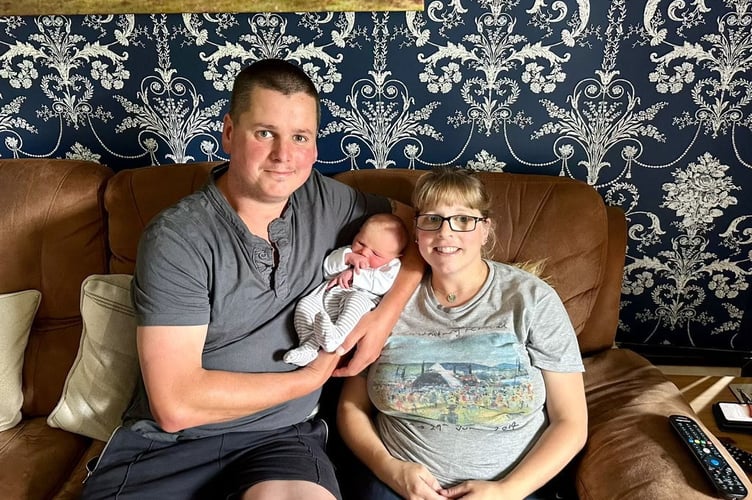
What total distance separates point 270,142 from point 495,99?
33.0 inches

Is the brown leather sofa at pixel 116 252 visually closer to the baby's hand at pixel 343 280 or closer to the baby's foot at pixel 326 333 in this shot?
the baby's hand at pixel 343 280

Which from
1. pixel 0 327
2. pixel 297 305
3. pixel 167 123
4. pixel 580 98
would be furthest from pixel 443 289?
pixel 0 327

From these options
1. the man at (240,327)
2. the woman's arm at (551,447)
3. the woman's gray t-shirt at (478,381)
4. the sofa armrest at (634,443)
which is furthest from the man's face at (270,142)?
the sofa armrest at (634,443)

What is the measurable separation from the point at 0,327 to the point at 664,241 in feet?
7.08

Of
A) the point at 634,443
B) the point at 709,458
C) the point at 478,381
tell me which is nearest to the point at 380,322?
the point at 478,381

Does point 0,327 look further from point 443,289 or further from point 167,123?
point 443,289

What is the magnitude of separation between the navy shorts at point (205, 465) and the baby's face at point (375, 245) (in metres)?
0.50

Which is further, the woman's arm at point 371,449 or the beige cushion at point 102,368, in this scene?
the beige cushion at point 102,368

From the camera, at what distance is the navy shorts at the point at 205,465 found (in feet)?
4.45

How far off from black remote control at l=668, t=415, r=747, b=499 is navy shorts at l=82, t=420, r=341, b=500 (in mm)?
825

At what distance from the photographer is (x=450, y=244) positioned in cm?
138

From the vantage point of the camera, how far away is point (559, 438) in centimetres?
135

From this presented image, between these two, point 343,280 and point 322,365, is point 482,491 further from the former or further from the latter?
point 343,280

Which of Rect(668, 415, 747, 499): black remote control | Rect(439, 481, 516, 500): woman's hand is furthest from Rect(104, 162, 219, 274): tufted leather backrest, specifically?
Rect(668, 415, 747, 499): black remote control
